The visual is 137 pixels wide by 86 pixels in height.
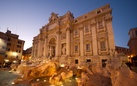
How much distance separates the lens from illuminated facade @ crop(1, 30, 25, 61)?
114 ft

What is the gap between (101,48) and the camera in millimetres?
15914

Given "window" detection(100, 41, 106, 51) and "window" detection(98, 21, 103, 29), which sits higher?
"window" detection(98, 21, 103, 29)

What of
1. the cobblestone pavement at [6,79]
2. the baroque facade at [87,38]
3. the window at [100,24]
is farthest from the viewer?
the window at [100,24]

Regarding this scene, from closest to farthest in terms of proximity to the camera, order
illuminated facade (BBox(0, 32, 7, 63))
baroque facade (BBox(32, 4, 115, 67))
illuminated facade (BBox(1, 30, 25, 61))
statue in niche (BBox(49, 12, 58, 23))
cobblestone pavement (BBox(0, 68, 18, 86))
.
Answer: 1. cobblestone pavement (BBox(0, 68, 18, 86))
2. baroque facade (BBox(32, 4, 115, 67))
3. statue in niche (BBox(49, 12, 58, 23))
4. illuminated facade (BBox(0, 32, 7, 63))
5. illuminated facade (BBox(1, 30, 25, 61))

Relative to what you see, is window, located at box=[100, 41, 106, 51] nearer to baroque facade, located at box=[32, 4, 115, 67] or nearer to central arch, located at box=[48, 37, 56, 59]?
baroque facade, located at box=[32, 4, 115, 67]

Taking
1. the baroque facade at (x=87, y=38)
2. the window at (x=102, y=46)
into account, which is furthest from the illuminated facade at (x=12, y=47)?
the window at (x=102, y=46)

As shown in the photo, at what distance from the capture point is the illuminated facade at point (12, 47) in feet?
114

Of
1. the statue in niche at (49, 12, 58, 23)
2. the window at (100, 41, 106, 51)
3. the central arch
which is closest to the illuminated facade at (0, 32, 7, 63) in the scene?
the central arch

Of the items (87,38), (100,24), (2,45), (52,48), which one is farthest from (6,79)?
(2,45)

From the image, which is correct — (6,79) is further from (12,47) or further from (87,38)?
(12,47)

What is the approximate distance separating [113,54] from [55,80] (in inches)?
427

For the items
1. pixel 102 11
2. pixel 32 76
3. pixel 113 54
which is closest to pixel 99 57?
pixel 113 54

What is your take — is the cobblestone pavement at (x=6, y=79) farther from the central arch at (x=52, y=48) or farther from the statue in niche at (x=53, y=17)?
the statue in niche at (x=53, y=17)

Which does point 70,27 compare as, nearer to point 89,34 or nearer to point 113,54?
point 89,34
